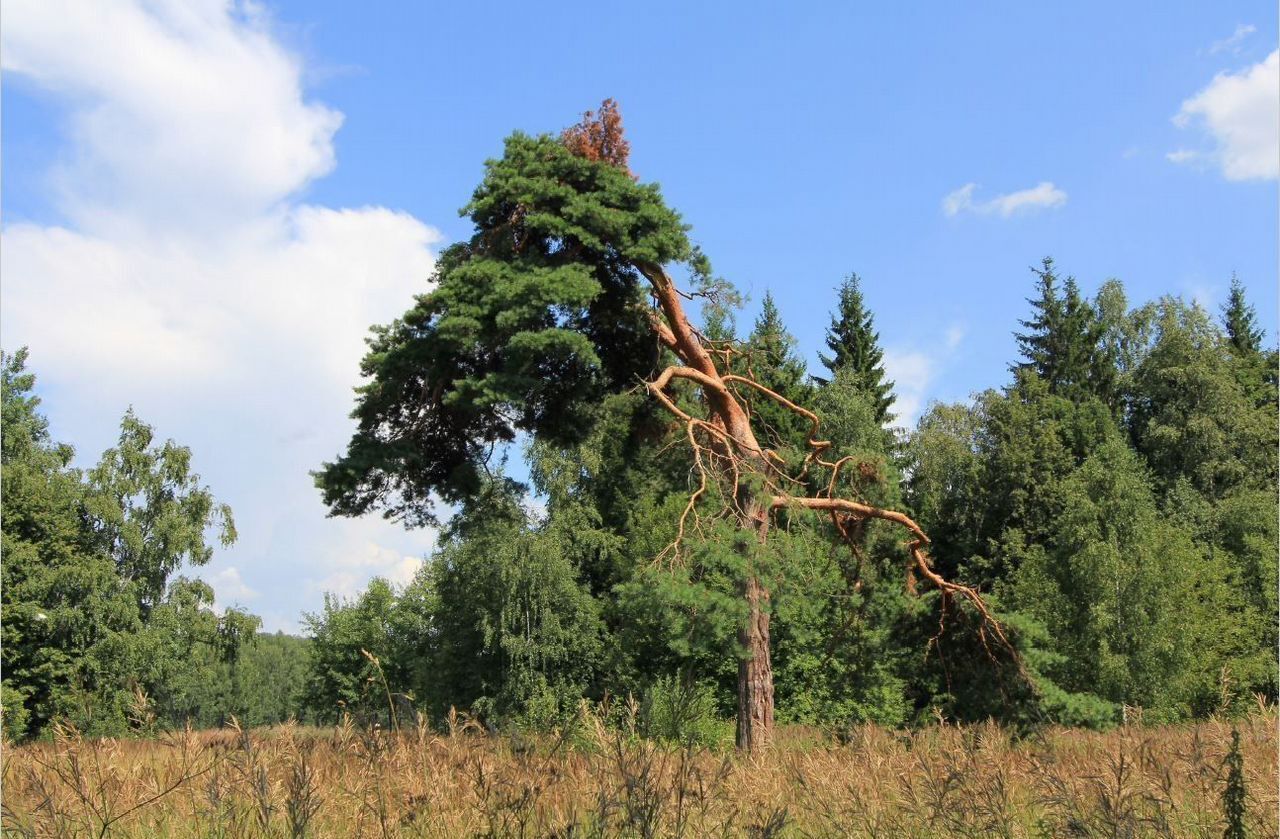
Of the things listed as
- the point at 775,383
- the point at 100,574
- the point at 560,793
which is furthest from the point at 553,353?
the point at 100,574

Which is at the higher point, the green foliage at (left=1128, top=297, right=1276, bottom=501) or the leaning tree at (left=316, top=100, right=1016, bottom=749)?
the green foliage at (left=1128, top=297, right=1276, bottom=501)

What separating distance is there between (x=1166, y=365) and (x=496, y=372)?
3601 cm

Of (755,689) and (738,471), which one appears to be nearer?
(755,689)

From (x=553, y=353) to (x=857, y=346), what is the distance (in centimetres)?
3218

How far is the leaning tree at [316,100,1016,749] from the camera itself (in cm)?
1219

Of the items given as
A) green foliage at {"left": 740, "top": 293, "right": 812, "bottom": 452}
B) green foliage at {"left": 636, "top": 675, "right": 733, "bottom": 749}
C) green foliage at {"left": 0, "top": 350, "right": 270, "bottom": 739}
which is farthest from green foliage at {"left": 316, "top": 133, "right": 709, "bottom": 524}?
green foliage at {"left": 0, "top": 350, "right": 270, "bottom": 739}

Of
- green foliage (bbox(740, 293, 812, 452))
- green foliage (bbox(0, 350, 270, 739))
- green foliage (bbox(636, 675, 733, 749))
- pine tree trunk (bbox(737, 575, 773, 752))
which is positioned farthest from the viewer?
green foliage (bbox(0, 350, 270, 739))

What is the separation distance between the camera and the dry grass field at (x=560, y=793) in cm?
414

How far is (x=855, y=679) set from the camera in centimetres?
2364

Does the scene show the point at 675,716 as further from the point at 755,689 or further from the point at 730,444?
the point at 730,444

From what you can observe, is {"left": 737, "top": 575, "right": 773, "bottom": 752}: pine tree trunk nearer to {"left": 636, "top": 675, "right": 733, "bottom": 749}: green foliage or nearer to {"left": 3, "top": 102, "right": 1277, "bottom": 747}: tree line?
{"left": 3, "top": 102, "right": 1277, "bottom": 747}: tree line

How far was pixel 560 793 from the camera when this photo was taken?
4887 mm

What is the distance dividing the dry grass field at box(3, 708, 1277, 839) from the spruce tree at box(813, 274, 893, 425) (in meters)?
36.0

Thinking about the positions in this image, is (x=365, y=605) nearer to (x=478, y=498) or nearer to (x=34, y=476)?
(x=34, y=476)
